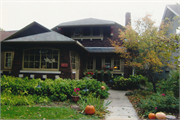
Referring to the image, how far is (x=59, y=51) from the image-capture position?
889cm

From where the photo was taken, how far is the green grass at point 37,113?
456 centimetres

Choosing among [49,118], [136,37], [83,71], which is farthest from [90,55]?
[49,118]

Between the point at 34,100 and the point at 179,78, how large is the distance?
624 centimetres

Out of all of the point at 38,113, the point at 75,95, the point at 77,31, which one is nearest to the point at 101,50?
the point at 77,31

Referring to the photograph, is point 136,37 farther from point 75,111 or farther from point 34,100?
point 34,100

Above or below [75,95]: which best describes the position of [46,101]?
below

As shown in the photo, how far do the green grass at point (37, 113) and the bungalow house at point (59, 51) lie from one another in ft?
11.7

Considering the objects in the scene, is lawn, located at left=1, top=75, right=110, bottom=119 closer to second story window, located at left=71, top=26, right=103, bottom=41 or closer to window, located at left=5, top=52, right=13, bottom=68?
window, located at left=5, top=52, right=13, bottom=68

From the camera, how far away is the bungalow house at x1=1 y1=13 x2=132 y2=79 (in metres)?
8.69

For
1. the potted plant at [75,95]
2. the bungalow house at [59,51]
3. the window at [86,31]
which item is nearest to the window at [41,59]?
the bungalow house at [59,51]

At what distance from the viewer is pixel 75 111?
205 inches

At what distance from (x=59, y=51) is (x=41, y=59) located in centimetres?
127

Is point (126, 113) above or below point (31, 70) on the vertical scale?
below

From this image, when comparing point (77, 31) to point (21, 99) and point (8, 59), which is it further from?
point (21, 99)
